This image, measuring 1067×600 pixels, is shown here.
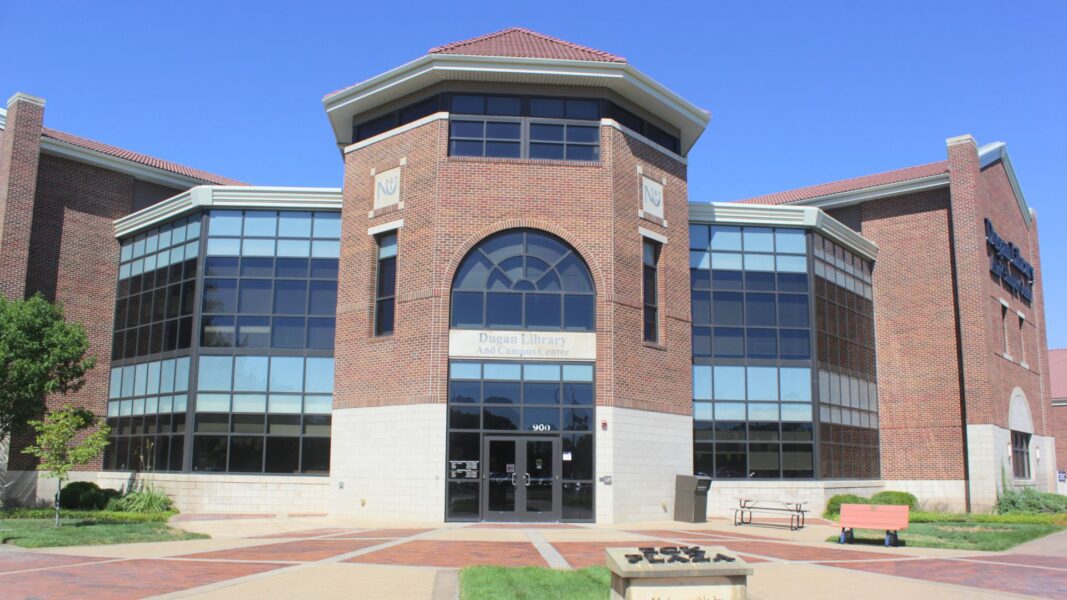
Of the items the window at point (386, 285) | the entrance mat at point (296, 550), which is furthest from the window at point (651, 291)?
the entrance mat at point (296, 550)

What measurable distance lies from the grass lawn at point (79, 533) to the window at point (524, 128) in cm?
1209

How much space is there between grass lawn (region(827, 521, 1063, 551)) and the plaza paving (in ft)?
2.12

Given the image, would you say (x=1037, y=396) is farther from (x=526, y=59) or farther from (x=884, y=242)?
(x=526, y=59)

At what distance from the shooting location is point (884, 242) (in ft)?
115

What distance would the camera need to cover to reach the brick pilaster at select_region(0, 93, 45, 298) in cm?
3003

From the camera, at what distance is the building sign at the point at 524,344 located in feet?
80.7

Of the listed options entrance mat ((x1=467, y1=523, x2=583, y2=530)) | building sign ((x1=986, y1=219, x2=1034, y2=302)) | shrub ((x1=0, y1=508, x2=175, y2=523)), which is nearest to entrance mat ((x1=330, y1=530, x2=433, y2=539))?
entrance mat ((x1=467, y1=523, x2=583, y2=530))

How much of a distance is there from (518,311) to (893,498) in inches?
559

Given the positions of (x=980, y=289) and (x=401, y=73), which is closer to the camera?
(x=401, y=73)

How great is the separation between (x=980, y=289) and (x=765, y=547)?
19.0 m

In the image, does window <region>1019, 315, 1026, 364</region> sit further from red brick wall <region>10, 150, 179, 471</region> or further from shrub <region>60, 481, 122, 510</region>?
red brick wall <region>10, 150, 179, 471</region>

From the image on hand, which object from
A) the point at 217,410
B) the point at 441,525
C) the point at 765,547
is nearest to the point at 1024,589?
the point at 765,547

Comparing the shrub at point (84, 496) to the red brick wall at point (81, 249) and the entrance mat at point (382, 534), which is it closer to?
the red brick wall at point (81, 249)

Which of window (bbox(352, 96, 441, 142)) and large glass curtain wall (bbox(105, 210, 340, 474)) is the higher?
window (bbox(352, 96, 441, 142))
